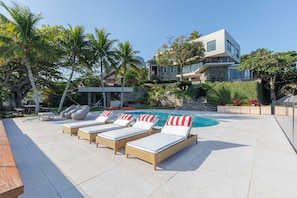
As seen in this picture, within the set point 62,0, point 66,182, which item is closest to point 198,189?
point 66,182

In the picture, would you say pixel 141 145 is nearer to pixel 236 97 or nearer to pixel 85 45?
pixel 85 45

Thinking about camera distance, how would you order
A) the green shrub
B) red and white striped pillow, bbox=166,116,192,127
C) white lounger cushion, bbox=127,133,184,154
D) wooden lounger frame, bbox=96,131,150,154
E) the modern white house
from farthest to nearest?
the modern white house < the green shrub < red and white striped pillow, bbox=166,116,192,127 < wooden lounger frame, bbox=96,131,150,154 < white lounger cushion, bbox=127,133,184,154

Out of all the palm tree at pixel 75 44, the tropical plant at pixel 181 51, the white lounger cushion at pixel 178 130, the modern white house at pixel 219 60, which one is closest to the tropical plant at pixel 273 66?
the modern white house at pixel 219 60

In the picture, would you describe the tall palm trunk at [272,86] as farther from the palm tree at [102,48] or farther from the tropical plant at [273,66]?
the palm tree at [102,48]

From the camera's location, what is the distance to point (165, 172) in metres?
3.24

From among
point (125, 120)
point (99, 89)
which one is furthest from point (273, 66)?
point (99, 89)

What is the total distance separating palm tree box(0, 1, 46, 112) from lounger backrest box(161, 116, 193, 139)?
1201cm

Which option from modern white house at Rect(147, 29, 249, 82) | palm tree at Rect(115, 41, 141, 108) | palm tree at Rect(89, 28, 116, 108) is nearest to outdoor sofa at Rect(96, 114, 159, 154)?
palm tree at Rect(89, 28, 116, 108)

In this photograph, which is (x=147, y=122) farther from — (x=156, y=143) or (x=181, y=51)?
(x=181, y=51)

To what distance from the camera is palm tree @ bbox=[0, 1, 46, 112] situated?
10.9 meters

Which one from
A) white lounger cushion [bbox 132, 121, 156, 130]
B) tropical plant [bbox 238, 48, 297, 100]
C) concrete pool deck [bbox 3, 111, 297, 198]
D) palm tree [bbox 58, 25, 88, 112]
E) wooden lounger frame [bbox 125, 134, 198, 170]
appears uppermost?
palm tree [bbox 58, 25, 88, 112]

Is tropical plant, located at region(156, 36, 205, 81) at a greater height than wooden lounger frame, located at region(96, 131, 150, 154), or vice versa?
tropical plant, located at region(156, 36, 205, 81)

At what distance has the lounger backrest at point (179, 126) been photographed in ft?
15.5

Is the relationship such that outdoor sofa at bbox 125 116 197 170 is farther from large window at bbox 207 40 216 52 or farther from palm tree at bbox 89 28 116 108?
large window at bbox 207 40 216 52
